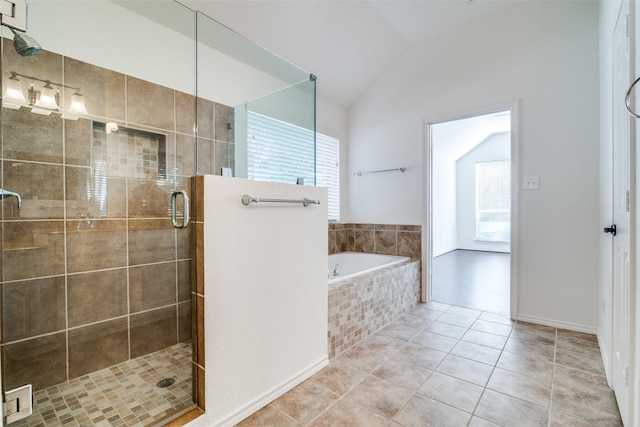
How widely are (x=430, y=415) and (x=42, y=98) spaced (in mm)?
2475

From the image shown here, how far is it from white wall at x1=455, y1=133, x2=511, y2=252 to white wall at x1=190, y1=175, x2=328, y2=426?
20.6ft

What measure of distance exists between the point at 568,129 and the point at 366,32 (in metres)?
1.99

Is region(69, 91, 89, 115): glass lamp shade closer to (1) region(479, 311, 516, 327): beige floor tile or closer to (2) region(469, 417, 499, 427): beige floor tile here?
(2) region(469, 417, 499, 427): beige floor tile

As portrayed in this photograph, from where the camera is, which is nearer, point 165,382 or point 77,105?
point 165,382

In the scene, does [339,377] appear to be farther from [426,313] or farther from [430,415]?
[426,313]

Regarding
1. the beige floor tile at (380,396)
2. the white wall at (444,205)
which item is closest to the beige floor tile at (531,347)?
the beige floor tile at (380,396)

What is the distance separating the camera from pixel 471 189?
708cm

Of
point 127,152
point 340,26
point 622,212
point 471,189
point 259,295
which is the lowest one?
point 259,295

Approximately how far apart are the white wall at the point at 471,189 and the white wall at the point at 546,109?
4.57 meters

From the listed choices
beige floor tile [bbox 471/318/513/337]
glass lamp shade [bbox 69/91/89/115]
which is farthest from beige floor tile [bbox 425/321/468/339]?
glass lamp shade [bbox 69/91/89/115]

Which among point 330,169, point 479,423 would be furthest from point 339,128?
point 479,423

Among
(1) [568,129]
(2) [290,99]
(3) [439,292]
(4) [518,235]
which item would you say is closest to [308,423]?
(2) [290,99]

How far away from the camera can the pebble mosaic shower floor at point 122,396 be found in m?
1.30

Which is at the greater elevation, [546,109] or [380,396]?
[546,109]
